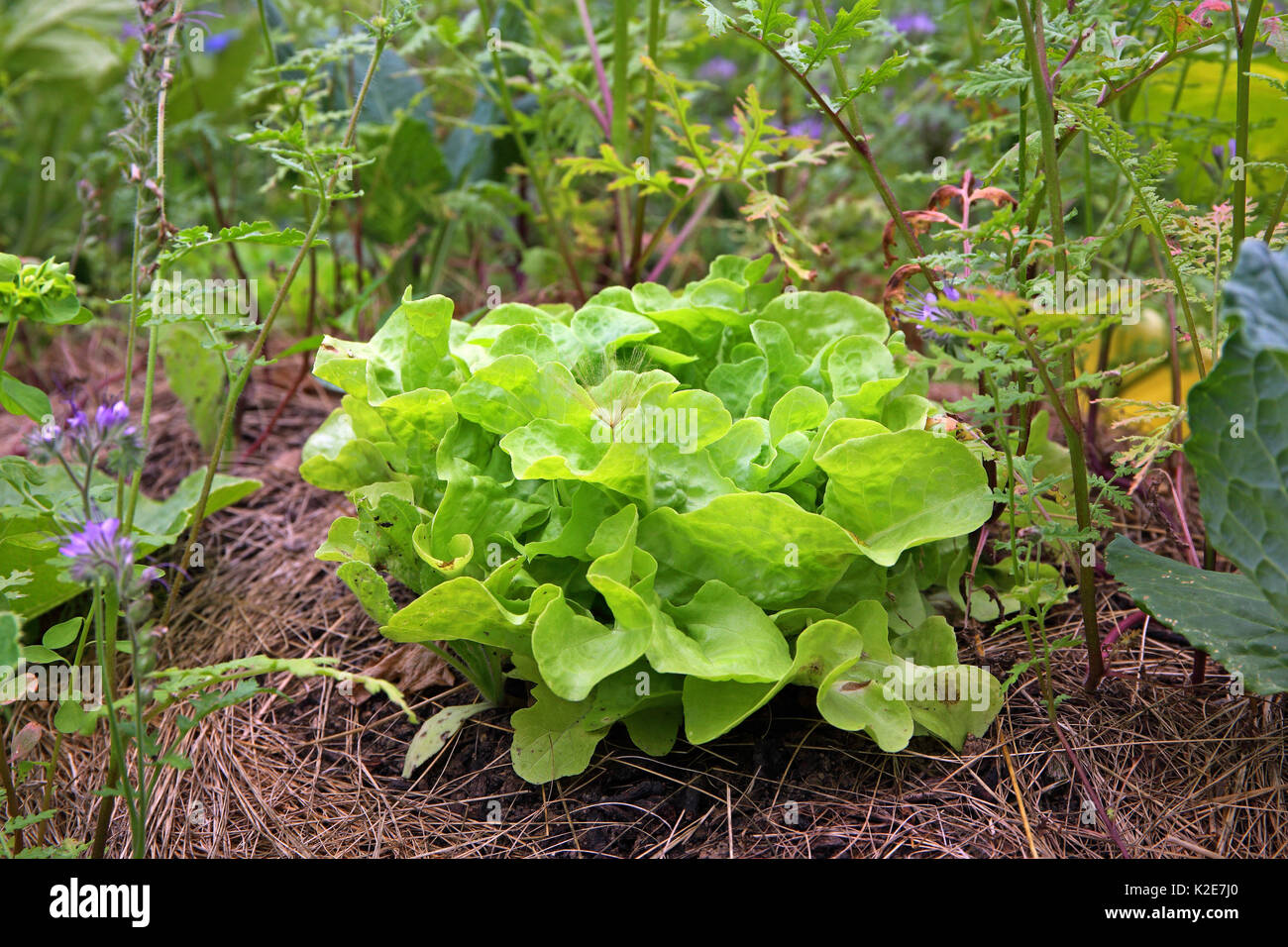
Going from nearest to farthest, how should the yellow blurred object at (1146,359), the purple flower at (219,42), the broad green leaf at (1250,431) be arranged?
the broad green leaf at (1250,431), the yellow blurred object at (1146,359), the purple flower at (219,42)

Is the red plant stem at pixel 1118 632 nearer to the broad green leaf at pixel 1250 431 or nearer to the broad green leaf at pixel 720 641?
the broad green leaf at pixel 1250 431

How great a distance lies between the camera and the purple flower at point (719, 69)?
3.60 m

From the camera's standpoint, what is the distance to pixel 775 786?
1.33m

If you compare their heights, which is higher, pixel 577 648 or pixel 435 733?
pixel 577 648

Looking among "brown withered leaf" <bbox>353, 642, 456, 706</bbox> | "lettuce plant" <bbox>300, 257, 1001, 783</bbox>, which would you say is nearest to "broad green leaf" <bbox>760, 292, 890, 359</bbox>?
"lettuce plant" <bbox>300, 257, 1001, 783</bbox>

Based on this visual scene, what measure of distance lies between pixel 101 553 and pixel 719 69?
10.5 feet

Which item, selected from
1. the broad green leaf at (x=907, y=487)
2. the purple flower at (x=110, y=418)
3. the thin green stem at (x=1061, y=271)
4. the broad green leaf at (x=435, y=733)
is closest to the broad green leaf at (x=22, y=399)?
the purple flower at (x=110, y=418)

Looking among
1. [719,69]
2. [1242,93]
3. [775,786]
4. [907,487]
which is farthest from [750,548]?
[719,69]

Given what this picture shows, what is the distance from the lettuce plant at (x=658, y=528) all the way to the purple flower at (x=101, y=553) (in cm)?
Result: 35

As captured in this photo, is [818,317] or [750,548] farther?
[818,317]

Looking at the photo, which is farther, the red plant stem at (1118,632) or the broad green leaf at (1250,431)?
the red plant stem at (1118,632)

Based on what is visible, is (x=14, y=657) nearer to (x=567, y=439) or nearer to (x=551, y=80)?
(x=567, y=439)

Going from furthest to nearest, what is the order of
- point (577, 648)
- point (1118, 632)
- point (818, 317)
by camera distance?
point (818, 317)
point (1118, 632)
point (577, 648)

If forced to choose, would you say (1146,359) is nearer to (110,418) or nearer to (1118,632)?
(1118,632)
